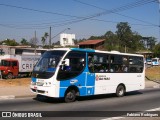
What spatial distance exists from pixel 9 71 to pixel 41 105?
71.7 feet

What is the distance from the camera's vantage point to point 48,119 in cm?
1028

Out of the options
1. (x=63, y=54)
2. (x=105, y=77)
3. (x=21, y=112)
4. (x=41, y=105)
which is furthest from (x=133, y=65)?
(x=21, y=112)

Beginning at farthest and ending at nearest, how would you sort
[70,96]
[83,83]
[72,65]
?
[83,83], [72,65], [70,96]

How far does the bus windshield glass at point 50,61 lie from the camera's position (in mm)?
14289

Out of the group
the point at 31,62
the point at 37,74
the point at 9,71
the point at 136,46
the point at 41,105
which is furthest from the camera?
the point at 136,46

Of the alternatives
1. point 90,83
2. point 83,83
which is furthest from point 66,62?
point 90,83

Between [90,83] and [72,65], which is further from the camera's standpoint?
[90,83]

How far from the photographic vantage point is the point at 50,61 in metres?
14.5

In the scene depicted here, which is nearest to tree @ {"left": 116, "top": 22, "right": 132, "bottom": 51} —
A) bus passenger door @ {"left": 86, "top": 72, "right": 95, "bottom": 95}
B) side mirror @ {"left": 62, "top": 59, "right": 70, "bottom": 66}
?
bus passenger door @ {"left": 86, "top": 72, "right": 95, "bottom": 95}

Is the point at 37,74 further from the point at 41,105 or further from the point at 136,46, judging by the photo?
the point at 136,46

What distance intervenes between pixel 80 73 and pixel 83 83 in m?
0.55

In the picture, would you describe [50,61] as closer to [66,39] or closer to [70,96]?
[70,96]

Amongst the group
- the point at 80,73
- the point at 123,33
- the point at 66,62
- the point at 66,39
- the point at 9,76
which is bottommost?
the point at 9,76

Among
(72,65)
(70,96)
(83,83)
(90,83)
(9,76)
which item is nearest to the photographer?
(70,96)
